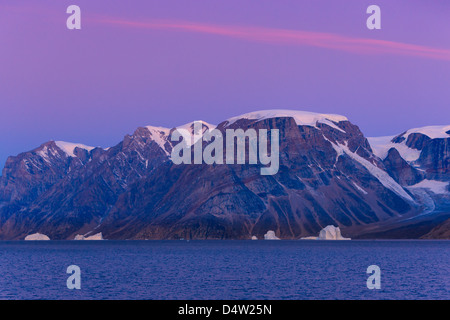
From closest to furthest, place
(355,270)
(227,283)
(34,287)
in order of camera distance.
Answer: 1. (34,287)
2. (227,283)
3. (355,270)

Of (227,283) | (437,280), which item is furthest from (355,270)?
(227,283)

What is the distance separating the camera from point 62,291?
11194 centimetres

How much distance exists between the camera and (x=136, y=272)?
507 feet
